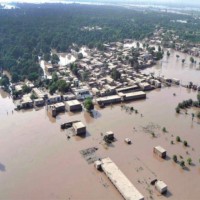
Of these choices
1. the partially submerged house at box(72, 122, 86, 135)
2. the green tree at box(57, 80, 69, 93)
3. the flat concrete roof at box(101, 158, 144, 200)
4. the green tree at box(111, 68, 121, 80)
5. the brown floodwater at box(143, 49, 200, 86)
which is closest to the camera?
the flat concrete roof at box(101, 158, 144, 200)

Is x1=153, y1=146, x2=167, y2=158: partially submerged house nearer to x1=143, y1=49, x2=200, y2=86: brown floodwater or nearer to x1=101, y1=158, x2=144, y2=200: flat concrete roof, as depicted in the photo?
x1=101, y1=158, x2=144, y2=200: flat concrete roof

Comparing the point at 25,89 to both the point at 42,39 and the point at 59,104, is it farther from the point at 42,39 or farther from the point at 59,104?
the point at 42,39

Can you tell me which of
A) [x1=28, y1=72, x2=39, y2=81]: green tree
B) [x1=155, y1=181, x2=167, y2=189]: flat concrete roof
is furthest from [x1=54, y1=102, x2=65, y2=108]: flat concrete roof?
[x1=155, y1=181, x2=167, y2=189]: flat concrete roof

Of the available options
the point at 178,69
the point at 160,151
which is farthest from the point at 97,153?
the point at 178,69

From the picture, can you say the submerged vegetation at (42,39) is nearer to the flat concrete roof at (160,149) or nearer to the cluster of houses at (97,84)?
the cluster of houses at (97,84)

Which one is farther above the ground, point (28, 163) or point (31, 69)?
point (31, 69)

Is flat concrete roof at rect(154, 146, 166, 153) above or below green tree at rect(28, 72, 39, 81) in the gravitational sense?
below

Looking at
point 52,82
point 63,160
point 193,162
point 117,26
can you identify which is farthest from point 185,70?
point 117,26

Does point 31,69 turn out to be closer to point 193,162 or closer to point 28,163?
point 28,163
